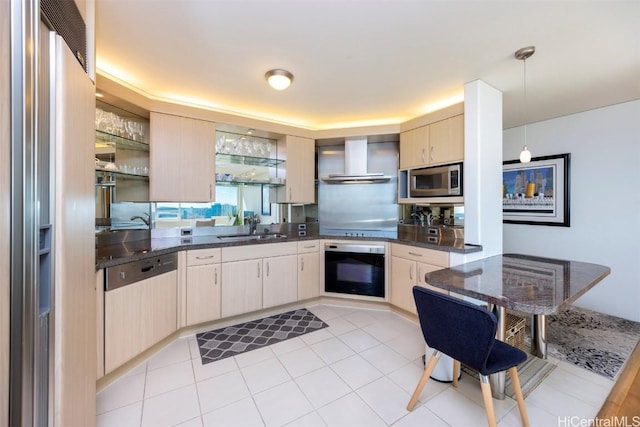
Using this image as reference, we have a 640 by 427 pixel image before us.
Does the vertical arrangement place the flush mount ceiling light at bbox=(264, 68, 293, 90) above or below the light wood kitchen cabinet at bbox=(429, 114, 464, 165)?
above

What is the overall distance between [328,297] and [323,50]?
2.68 m

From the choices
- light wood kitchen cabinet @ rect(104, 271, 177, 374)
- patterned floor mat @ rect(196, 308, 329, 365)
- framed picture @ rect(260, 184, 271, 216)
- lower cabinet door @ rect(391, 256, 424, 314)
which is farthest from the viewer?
framed picture @ rect(260, 184, 271, 216)

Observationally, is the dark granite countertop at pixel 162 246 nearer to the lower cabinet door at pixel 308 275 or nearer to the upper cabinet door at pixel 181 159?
the lower cabinet door at pixel 308 275

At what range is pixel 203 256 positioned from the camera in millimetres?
2510

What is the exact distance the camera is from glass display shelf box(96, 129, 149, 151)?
226cm

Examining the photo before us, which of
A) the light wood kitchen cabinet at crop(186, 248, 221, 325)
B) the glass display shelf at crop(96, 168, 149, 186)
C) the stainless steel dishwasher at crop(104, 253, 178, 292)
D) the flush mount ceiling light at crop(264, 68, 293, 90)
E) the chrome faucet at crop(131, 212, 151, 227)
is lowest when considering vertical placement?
the light wood kitchen cabinet at crop(186, 248, 221, 325)

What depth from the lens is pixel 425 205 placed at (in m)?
3.42

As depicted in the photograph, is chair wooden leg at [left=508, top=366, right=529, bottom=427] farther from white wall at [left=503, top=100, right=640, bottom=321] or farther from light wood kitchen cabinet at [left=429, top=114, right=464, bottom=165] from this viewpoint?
white wall at [left=503, top=100, right=640, bottom=321]

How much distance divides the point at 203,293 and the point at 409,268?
2151 millimetres

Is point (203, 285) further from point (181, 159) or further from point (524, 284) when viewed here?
point (524, 284)

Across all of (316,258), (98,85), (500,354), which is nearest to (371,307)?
(316,258)

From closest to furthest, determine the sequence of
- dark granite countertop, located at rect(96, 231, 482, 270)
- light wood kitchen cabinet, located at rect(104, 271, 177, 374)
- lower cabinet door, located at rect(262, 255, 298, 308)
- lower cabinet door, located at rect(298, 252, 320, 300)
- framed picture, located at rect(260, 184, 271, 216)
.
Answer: light wood kitchen cabinet, located at rect(104, 271, 177, 374) < dark granite countertop, located at rect(96, 231, 482, 270) < lower cabinet door, located at rect(262, 255, 298, 308) < lower cabinet door, located at rect(298, 252, 320, 300) < framed picture, located at rect(260, 184, 271, 216)

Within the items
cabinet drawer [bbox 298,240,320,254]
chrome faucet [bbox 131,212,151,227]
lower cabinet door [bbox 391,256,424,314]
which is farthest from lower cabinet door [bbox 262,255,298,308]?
chrome faucet [bbox 131,212,151,227]

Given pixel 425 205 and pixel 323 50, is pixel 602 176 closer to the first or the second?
pixel 425 205
